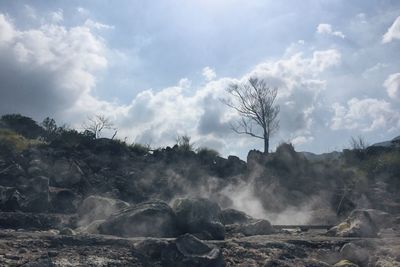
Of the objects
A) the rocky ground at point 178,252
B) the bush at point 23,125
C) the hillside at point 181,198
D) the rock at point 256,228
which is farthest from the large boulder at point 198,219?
the bush at point 23,125

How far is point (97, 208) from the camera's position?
11.8m

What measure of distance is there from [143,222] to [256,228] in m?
2.77

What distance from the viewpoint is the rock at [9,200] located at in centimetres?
1217

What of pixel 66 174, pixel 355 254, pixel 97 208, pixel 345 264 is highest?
pixel 66 174

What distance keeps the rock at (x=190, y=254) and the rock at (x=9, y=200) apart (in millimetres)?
6767

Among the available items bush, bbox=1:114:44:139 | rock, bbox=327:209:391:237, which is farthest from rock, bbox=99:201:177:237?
bush, bbox=1:114:44:139

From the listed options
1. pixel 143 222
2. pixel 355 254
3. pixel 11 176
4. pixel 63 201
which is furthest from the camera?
pixel 11 176

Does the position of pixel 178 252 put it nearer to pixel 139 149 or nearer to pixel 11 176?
pixel 11 176

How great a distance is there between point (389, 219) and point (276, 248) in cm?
494

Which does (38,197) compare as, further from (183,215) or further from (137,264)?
(137,264)

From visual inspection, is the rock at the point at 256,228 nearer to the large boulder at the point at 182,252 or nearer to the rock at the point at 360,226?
the rock at the point at 360,226

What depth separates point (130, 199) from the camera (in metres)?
18.1

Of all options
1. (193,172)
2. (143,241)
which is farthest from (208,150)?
(143,241)

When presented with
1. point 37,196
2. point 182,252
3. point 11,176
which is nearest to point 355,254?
point 182,252
